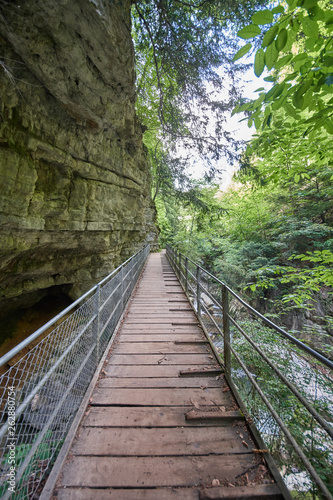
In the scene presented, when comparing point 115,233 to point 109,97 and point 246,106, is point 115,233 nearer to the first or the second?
point 109,97

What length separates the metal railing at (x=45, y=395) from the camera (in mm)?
1229

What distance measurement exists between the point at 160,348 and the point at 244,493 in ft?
6.43

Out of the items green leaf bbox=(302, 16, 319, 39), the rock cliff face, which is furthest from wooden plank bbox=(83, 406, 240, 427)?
the rock cliff face

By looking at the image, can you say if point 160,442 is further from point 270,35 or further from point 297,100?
point 270,35

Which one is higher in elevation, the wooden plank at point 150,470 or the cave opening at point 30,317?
the wooden plank at point 150,470

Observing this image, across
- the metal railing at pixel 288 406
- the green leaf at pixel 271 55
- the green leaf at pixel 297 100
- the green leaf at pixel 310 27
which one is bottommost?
the metal railing at pixel 288 406

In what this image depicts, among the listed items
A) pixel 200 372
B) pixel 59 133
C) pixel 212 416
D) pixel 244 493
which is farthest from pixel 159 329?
pixel 59 133

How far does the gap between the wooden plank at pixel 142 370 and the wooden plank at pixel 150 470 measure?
3.22 ft

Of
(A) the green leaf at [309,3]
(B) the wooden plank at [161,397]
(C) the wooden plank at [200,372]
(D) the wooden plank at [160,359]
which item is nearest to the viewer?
(A) the green leaf at [309,3]

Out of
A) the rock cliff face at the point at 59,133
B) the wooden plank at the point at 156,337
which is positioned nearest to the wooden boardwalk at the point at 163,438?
the wooden plank at the point at 156,337

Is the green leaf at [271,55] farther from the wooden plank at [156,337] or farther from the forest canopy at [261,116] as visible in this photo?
the wooden plank at [156,337]

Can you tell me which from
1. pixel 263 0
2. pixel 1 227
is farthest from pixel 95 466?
pixel 263 0

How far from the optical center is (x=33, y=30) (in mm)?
3594

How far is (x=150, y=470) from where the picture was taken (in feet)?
4.82
